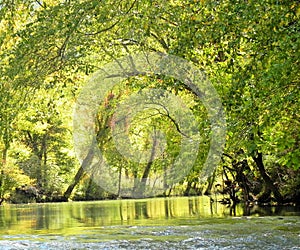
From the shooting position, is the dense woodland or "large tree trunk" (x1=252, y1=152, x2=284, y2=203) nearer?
the dense woodland

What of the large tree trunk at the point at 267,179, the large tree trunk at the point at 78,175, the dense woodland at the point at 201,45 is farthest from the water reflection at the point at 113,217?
the large tree trunk at the point at 78,175

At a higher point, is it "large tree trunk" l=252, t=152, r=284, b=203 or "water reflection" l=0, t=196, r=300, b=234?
"large tree trunk" l=252, t=152, r=284, b=203

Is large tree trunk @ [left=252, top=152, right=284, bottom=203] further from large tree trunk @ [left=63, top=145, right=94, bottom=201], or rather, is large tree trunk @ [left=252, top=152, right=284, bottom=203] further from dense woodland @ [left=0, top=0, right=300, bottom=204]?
large tree trunk @ [left=63, top=145, right=94, bottom=201]

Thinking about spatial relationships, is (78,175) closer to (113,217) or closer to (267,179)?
(267,179)

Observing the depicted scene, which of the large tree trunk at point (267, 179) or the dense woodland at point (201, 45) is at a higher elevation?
the dense woodland at point (201, 45)

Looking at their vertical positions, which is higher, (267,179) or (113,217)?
(267,179)

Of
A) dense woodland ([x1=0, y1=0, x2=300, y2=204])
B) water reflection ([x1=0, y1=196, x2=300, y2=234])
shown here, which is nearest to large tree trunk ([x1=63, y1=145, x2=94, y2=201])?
water reflection ([x1=0, y1=196, x2=300, y2=234])

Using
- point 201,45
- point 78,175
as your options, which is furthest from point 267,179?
point 78,175

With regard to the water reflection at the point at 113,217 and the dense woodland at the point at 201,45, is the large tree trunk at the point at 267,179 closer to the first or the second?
the water reflection at the point at 113,217

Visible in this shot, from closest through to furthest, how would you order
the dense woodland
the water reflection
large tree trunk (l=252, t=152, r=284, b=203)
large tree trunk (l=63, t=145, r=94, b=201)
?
the dense woodland, the water reflection, large tree trunk (l=252, t=152, r=284, b=203), large tree trunk (l=63, t=145, r=94, b=201)

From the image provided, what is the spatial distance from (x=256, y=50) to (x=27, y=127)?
34.3 metres

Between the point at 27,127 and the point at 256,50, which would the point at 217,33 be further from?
the point at 27,127

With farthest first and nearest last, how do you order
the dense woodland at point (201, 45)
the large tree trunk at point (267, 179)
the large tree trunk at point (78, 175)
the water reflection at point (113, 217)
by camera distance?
the large tree trunk at point (78, 175) < the large tree trunk at point (267, 179) < the water reflection at point (113, 217) < the dense woodland at point (201, 45)

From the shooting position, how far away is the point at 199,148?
20.9m
